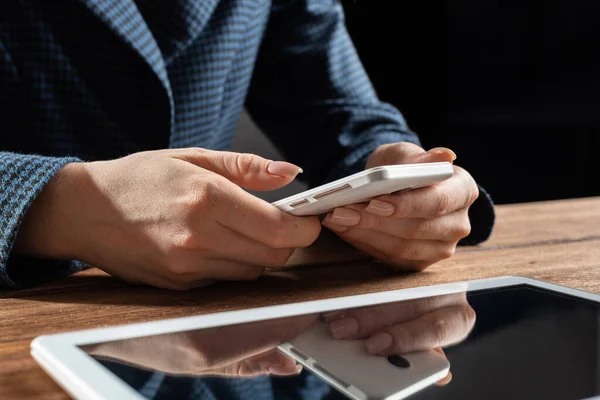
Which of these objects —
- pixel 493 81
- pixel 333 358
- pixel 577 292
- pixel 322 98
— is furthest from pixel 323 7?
pixel 493 81

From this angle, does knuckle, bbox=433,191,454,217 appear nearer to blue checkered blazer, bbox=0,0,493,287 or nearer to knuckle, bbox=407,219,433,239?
knuckle, bbox=407,219,433,239

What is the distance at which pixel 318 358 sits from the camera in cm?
34

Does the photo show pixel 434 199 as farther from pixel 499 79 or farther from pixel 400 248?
pixel 499 79

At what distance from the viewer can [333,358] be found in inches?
13.6

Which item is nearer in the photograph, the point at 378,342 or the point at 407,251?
the point at 378,342

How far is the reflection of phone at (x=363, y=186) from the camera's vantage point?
1.51ft

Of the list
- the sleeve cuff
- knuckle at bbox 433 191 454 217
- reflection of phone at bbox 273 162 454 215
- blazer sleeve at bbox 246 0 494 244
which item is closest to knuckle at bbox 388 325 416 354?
reflection of phone at bbox 273 162 454 215

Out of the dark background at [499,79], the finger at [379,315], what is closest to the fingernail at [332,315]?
the finger at [379,315]

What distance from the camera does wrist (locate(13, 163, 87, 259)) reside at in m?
0.54

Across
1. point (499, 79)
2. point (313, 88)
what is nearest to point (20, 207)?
point (313, 88)

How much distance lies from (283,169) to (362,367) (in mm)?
223

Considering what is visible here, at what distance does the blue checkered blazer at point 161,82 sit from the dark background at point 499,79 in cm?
89

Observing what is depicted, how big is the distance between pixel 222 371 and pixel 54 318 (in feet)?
0.62

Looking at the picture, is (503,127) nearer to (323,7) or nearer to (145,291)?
(323,7)
